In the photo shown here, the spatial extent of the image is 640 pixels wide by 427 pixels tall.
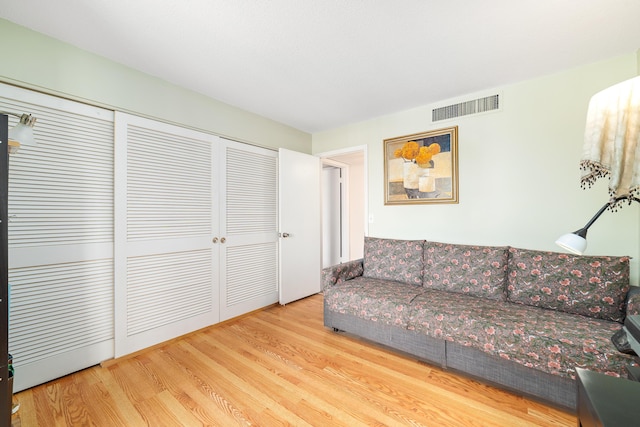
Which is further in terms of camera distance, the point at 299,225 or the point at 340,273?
the point at 299,225

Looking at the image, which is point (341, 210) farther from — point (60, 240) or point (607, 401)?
point (607, 401)

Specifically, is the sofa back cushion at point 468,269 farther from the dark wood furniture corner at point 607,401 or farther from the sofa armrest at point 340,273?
the dark wood furniture corner at point 607,401

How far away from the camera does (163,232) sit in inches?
92.0

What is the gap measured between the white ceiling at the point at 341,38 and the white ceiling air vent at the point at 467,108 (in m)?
0.12

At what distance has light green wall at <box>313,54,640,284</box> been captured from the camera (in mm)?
2025

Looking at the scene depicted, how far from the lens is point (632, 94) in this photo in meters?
1.02

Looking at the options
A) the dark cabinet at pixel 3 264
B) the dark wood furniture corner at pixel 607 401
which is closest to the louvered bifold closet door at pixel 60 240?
the dark cabinet at pixel 3 264

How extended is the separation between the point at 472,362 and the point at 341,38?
241cm

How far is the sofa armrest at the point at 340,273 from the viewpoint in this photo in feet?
8.40

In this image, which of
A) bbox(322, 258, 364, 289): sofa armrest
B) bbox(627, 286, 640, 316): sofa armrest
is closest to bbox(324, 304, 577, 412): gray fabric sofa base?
bbox(322, 258, 364, 289): sofa armrest

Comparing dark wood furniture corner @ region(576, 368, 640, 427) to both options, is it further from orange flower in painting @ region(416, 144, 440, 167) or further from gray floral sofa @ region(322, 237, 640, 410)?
orange flower in painting @ region(416, 144, 440, 167)

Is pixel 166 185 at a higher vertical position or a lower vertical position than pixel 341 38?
lower

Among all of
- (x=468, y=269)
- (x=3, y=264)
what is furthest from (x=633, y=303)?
(x=3, y=264)

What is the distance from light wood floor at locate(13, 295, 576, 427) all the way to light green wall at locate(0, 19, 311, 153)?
205 cm
